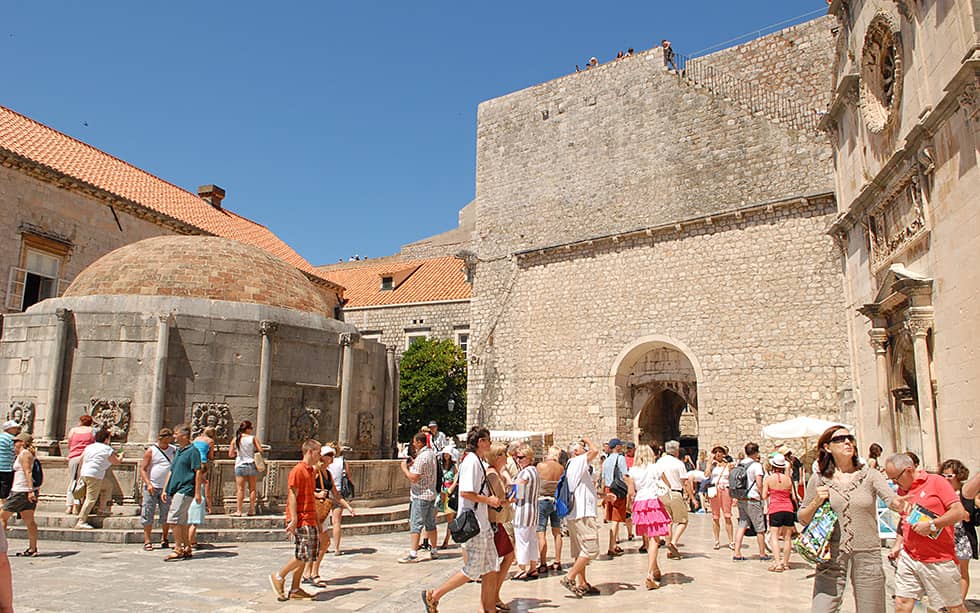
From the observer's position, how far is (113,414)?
1022 centimetres

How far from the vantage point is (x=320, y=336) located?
12.0 m

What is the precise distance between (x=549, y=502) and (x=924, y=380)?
20.9 feet

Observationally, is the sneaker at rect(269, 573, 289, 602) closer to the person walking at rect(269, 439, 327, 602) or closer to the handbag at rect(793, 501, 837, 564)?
the person walking at rect(269, 439, 327, 602)

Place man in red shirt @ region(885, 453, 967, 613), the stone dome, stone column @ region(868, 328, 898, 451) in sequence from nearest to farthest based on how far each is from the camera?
man in red shirt @ region(885, 453, 967, 613)
the stone dome
stone column @ region(868, 328, 898, 451)

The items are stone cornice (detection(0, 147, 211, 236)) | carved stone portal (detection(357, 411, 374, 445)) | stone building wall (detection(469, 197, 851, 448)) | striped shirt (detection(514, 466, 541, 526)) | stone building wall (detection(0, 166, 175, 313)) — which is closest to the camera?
striped shirt (detection(514, 466, 541, 526))

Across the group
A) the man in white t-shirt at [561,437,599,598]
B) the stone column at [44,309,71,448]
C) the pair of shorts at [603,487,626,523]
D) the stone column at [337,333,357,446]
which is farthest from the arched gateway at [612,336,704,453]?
the stone column at [44,309,71,448]

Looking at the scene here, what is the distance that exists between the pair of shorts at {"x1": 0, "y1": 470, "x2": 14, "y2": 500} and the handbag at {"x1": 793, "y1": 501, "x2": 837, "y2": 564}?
25.7 ft

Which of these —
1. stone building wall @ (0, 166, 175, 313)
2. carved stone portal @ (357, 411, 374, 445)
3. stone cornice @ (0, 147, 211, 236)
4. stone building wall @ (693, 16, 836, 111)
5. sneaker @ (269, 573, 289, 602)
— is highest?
stone building wall @ (693, 16, 836, 111)

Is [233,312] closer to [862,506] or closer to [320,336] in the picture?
[320,336]

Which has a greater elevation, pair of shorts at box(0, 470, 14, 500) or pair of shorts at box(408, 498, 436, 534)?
pair of shorts at box(0, 470, 14, 500)

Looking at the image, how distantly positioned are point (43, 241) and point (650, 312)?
18.0 metres

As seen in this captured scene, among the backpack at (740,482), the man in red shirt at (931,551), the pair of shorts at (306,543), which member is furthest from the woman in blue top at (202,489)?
the man in red shirt at (931,551)

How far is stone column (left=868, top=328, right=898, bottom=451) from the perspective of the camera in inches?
476

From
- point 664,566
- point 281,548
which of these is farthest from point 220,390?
point 664,566
